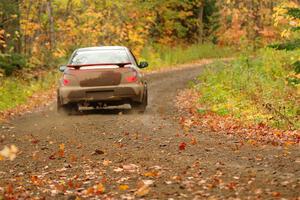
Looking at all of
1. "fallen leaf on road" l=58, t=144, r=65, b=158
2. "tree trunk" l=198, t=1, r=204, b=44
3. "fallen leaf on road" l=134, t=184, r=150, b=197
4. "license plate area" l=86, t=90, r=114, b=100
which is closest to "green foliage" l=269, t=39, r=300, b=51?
"license plate area" l=86, t=90, r=114, b=100

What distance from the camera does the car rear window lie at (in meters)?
15.0

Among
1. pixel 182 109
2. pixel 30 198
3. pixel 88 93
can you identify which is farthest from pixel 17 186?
pixel 182 109

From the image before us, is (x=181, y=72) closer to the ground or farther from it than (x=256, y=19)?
closer to the ground

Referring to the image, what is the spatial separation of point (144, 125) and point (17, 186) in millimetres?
5229

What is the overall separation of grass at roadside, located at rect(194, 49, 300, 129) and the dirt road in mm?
1926

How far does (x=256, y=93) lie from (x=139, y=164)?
8.13m

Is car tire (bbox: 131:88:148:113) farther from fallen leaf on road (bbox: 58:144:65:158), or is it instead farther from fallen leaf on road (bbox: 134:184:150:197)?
fallen leaf on road (bbox: 134:184:150:197)

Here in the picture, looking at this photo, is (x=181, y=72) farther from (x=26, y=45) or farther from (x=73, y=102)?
(x=73, y=102)

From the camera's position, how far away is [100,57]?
15.1 metres

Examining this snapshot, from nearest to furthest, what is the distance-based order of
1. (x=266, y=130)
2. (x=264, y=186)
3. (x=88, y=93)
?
(x=264, y=186) < (x=266, y=130) < (x=88, y=93)

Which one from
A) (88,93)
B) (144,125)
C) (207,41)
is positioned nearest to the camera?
(144,125)

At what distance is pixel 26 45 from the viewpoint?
28.0 metres

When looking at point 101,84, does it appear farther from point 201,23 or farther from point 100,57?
point 201,23

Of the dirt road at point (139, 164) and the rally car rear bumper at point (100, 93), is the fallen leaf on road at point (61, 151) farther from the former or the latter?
the rally car rear bumper at point (100, 93)
